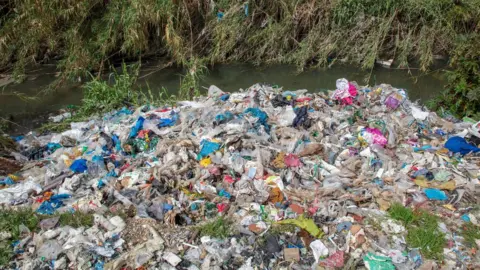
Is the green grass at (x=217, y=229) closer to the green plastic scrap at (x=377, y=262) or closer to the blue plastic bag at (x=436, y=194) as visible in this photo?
the green plastic scrap at (x=377, y=262)

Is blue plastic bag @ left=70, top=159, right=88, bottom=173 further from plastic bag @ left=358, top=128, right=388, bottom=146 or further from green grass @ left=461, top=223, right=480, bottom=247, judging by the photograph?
green grass @ left=461, top=223, right=480, bottom=247

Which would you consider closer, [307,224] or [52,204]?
[307,224]

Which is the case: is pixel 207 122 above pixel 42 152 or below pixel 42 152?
above

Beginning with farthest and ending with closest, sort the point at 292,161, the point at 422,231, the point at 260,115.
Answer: the point at 260,115, the point at 292,161, the point at 422,231

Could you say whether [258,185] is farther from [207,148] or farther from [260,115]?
[260,115]

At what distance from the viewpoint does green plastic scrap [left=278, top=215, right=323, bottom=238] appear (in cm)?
317

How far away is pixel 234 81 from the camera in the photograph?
8.34 meters

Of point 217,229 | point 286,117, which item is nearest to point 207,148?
point 286,117

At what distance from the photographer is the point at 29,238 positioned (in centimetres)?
321

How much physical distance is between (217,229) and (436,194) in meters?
1.88

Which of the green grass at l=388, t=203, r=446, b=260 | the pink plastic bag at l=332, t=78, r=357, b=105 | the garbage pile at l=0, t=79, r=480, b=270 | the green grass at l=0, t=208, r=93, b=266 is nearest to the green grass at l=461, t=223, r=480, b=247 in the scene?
the garbage pile at l=0, t=79, r=480, b=270

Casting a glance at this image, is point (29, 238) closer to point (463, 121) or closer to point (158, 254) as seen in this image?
point (158, 254)

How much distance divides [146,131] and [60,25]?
481 cm

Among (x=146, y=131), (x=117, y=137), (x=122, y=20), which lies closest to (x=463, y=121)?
(x=146, y=131)
